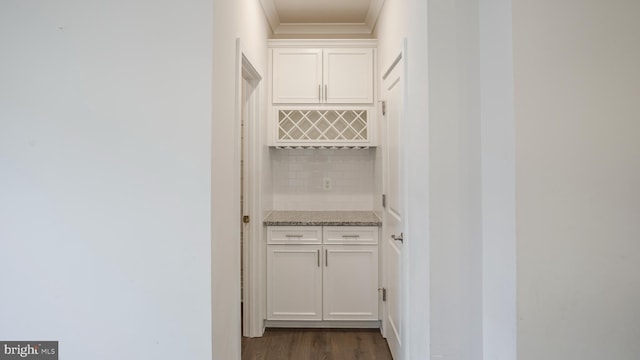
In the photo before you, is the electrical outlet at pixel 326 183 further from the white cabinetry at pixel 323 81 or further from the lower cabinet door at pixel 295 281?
the lower cabinet door at pixel 295 281

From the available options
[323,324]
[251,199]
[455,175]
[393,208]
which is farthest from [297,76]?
[323,324]

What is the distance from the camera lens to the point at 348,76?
10.6 feet

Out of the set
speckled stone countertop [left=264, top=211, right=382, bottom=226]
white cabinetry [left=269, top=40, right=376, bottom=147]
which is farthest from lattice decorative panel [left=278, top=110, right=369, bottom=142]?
speckled stone countertop [left=264, top=211, right=382, bottom=226]

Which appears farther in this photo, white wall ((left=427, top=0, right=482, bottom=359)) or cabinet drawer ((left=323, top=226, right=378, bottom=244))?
cabinet drawer ((left=323, top=226, right=378, bottom=244))

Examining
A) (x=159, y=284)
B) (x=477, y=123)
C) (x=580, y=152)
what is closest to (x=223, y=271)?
(x=159, y=284)

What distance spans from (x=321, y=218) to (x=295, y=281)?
1.83ft

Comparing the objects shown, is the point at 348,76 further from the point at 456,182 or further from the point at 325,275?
the point at 456,182

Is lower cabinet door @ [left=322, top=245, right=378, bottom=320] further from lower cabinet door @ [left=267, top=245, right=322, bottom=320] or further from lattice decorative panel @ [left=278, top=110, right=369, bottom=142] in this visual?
lattice decorative panel @ [left=278, top=110, right=369, bottom=142]

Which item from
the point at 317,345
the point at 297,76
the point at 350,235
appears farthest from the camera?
the point at 297,76

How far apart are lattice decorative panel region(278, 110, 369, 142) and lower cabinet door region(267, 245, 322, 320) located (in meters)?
0.99

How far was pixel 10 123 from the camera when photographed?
1.69 meters

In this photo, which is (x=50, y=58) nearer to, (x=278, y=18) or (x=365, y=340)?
(x=278, y=18)

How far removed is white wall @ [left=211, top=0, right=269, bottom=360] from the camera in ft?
5.47

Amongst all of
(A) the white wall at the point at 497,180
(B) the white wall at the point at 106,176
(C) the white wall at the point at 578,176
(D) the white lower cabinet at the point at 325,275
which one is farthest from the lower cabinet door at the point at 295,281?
(C) the white wall at the point at 578,176
